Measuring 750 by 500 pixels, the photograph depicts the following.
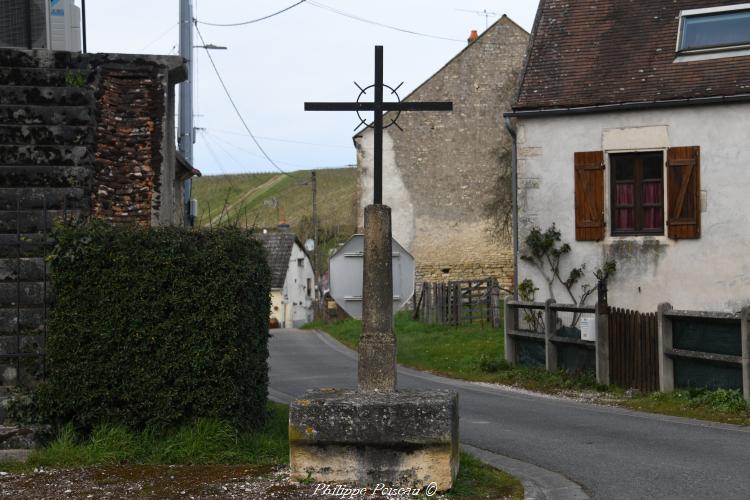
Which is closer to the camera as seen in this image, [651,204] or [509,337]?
[651,204]

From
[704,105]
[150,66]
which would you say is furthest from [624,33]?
[150,66]

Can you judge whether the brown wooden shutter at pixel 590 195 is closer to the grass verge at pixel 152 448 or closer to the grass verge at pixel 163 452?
the grass verge at pixel 163 452

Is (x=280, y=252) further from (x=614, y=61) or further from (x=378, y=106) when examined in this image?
(x=378, y=106)

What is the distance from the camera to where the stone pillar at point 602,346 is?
15969 millimetres

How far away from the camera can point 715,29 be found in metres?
18.2

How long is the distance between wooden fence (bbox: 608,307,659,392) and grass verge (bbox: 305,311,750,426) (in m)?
0.23

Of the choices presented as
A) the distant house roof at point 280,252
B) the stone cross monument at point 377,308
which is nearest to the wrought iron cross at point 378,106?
the stone cross monument at point 377,308

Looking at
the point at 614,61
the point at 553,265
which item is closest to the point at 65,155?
Result: the point at 553,265

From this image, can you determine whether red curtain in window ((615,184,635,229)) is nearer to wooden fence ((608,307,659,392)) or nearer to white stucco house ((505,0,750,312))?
white stucco house ((505,0,750,312))

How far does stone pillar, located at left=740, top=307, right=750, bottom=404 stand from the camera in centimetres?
1301

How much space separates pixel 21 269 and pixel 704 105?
1235 centimetres

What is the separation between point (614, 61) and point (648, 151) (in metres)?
2.01

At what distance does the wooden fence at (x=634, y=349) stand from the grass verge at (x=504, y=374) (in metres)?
0.23

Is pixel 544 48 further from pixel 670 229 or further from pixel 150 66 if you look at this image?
pixel 150 66
